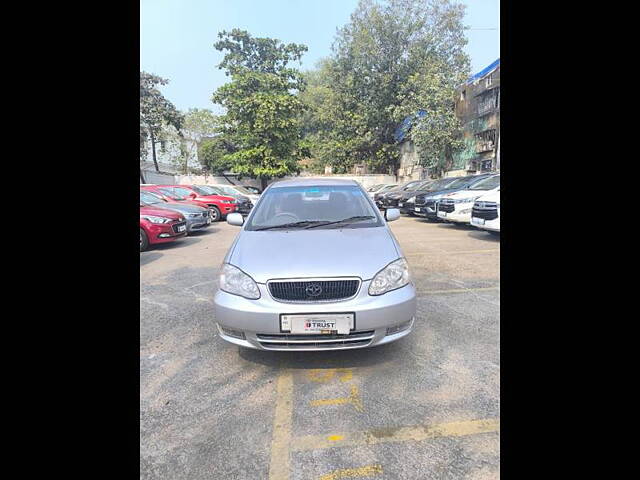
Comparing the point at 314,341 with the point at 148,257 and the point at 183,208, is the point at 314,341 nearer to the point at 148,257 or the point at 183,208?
the point at 148,257

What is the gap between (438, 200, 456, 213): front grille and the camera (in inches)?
366

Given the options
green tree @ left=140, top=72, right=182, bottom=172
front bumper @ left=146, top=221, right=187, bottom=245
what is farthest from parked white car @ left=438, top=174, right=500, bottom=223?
green tree @ left=140, top=72, right=182, bottom=172

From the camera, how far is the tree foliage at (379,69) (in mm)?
24406

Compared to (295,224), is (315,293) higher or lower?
lower

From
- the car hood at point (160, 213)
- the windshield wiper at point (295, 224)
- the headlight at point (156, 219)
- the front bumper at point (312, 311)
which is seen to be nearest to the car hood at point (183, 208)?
the car hood at point (160, 213)

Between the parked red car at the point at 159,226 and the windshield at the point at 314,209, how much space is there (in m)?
4.45

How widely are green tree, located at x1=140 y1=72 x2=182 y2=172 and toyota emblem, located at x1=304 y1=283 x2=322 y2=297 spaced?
22.6 metres

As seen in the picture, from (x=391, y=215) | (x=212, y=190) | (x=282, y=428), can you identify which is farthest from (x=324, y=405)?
(x=212, y=190)

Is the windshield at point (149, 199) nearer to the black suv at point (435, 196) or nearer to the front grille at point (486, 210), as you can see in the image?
the black suv at point (435, 196)

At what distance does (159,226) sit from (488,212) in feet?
23.5

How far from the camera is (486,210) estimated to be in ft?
24.9
